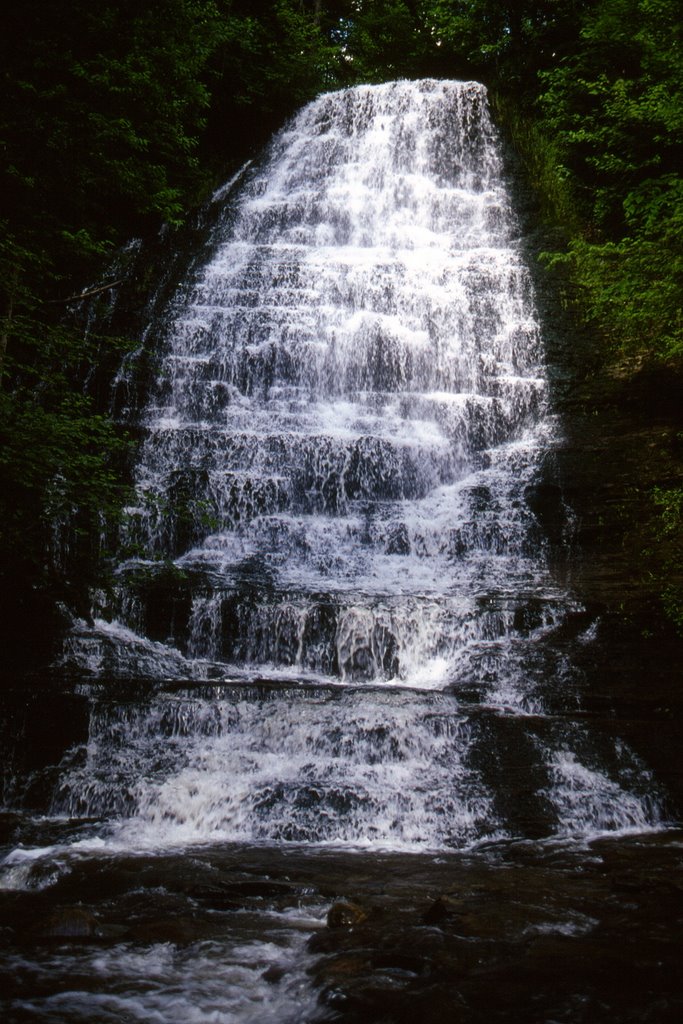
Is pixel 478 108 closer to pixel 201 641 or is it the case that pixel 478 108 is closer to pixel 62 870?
pixel 201 641

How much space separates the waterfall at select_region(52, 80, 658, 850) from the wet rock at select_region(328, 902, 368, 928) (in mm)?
1745

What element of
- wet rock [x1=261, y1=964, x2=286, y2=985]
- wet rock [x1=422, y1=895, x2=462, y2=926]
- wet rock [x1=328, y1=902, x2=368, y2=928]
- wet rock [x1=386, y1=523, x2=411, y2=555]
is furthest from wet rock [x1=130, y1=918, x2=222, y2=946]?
wet rock [x1=386, y1=523, x2=411, y2=555]

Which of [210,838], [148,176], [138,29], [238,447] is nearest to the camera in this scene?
[210,838]

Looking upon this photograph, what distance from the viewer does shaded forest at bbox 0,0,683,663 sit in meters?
7.35

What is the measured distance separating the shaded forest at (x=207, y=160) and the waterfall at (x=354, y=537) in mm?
1022

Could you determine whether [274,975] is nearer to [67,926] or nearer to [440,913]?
[440,913]

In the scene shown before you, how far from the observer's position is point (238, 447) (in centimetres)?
1260

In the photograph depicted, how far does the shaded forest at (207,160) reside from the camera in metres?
7.35

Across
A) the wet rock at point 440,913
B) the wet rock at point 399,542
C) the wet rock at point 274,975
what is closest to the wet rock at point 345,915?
the wet rock at point 440,913

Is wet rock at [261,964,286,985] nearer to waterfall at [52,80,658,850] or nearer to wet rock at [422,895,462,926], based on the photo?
wet rock at [422,895,462,926]

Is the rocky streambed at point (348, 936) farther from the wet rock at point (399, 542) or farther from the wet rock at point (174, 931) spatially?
the wet rock at point (399, 542)

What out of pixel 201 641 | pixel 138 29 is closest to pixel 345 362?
pixel 138 29

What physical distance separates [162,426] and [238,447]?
161 centimetres

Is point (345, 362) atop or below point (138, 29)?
below
